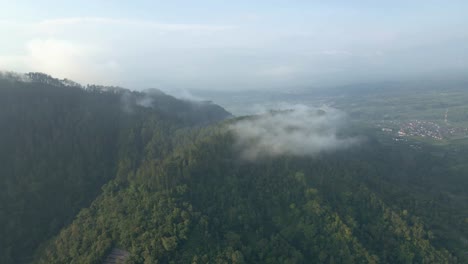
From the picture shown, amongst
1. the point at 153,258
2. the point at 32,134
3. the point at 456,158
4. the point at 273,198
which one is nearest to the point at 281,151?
the point at 273,198

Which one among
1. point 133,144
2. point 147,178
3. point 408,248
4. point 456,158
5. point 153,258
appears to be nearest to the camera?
point 153,258

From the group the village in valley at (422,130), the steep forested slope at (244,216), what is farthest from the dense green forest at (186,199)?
the village in valley at (422,130)

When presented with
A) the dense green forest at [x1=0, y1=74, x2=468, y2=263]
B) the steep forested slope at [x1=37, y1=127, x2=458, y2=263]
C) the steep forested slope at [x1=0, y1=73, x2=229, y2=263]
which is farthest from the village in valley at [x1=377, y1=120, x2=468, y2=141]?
the steep forested slope at [x1=0, y1=73, x2=229, y2=263]

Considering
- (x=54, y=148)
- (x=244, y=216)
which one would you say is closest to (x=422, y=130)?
(x=244, y=216)

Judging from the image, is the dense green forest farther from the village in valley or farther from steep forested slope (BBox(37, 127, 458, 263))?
the village in valley

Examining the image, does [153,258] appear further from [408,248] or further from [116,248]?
[408,248]

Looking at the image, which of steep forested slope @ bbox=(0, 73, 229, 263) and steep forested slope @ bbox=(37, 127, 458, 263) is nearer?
steep forested slope @ bbox=(37, 127, 458, 263)
